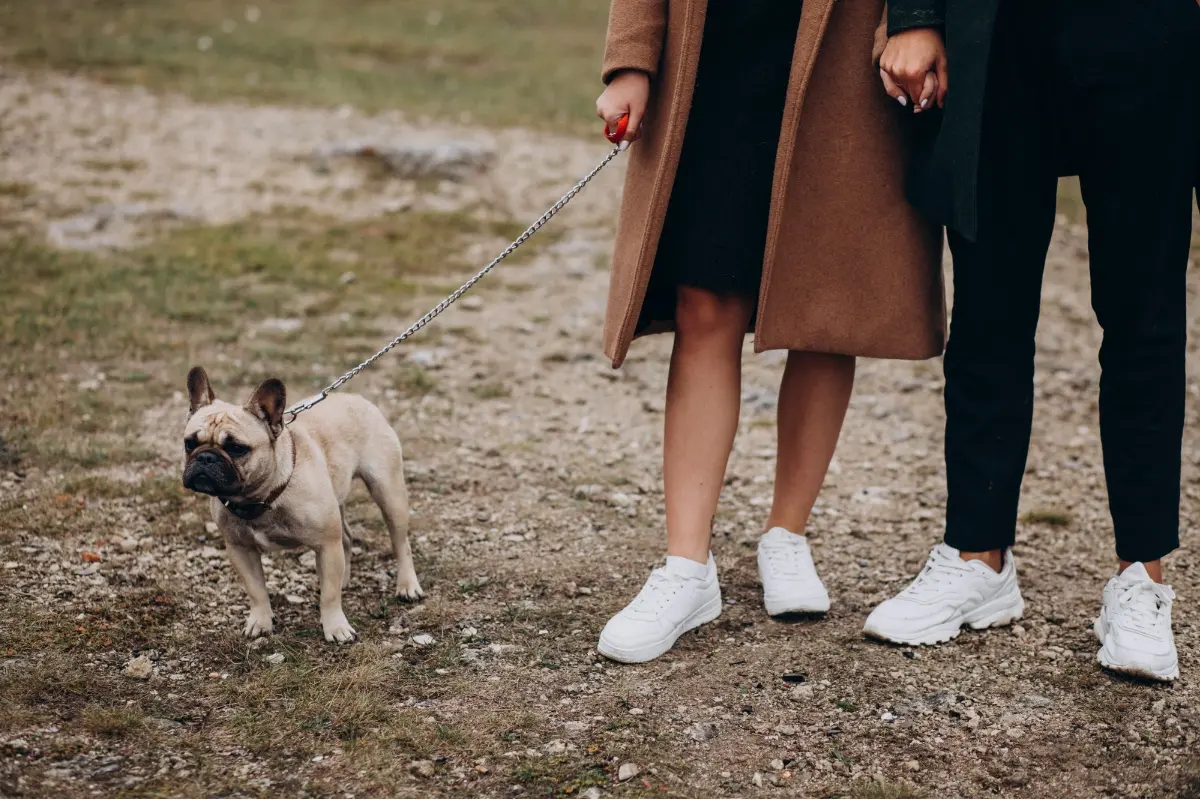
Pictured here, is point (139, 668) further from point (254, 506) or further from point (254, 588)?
point (254, 506)

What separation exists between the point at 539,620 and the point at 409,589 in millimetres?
413

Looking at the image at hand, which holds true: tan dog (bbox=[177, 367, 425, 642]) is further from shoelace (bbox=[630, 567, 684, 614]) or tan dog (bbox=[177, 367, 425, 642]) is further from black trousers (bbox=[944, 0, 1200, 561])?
black trousers (bbox=[944, 0, 1200, 561])

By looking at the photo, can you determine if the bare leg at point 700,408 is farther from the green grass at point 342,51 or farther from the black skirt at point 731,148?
the green grass at point 342,51

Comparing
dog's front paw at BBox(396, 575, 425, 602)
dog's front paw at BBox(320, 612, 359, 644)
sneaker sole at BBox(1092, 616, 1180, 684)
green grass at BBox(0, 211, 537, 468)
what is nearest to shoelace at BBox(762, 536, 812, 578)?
sneaker sole at BBox(1092, 616, 1180, 684)

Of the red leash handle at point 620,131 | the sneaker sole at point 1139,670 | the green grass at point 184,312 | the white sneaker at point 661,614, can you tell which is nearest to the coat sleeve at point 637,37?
the red leash handle at point 620,131

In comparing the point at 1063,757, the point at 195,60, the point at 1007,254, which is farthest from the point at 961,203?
the point at 195,60

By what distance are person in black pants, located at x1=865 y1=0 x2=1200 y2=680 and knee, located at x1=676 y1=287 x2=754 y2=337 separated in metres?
0.52

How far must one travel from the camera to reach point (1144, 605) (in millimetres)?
2863

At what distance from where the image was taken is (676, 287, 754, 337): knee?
2932 millimetres

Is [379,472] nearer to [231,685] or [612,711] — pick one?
[231,685]

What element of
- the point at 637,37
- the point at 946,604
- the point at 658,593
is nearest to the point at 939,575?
the point at 946,604

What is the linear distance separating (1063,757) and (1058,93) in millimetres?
1470

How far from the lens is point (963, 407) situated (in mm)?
2965

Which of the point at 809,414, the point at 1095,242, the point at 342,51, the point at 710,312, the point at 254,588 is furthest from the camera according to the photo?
the point at 342,51
